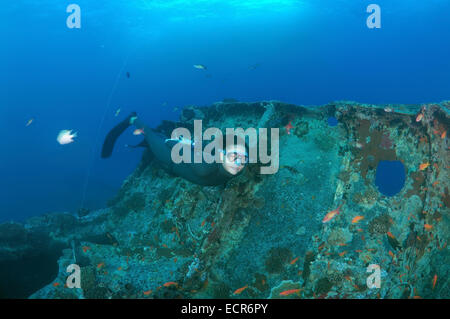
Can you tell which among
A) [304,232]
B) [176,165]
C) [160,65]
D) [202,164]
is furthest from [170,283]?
[160,65]

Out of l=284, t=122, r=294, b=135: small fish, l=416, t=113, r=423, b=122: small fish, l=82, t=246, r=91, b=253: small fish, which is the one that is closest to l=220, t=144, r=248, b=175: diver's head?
l=284, t=122, r=294, b=135: small fish

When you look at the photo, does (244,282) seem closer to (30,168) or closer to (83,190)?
(83,190)

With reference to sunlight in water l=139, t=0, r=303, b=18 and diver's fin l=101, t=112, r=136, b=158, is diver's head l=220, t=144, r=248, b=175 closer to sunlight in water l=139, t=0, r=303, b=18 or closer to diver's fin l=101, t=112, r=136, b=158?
diver's fin l=101, t=112, r=136, b=158

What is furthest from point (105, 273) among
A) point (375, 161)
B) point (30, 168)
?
point (30, 168)

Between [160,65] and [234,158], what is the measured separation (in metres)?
103

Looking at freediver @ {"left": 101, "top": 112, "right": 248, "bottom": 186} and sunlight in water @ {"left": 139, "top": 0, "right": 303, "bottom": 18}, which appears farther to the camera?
sunlight in water @ {"left": 139, "top": 0, "right": 303, "bottom": 18}

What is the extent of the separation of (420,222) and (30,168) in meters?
60.2

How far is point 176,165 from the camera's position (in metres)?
4.76

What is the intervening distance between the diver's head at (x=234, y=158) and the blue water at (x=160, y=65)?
2261cm

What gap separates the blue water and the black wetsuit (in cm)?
1885

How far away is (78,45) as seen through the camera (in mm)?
69000

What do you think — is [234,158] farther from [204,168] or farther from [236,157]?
[204,168]

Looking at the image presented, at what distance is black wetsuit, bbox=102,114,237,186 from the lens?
380cm

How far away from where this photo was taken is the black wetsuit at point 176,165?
380cm
